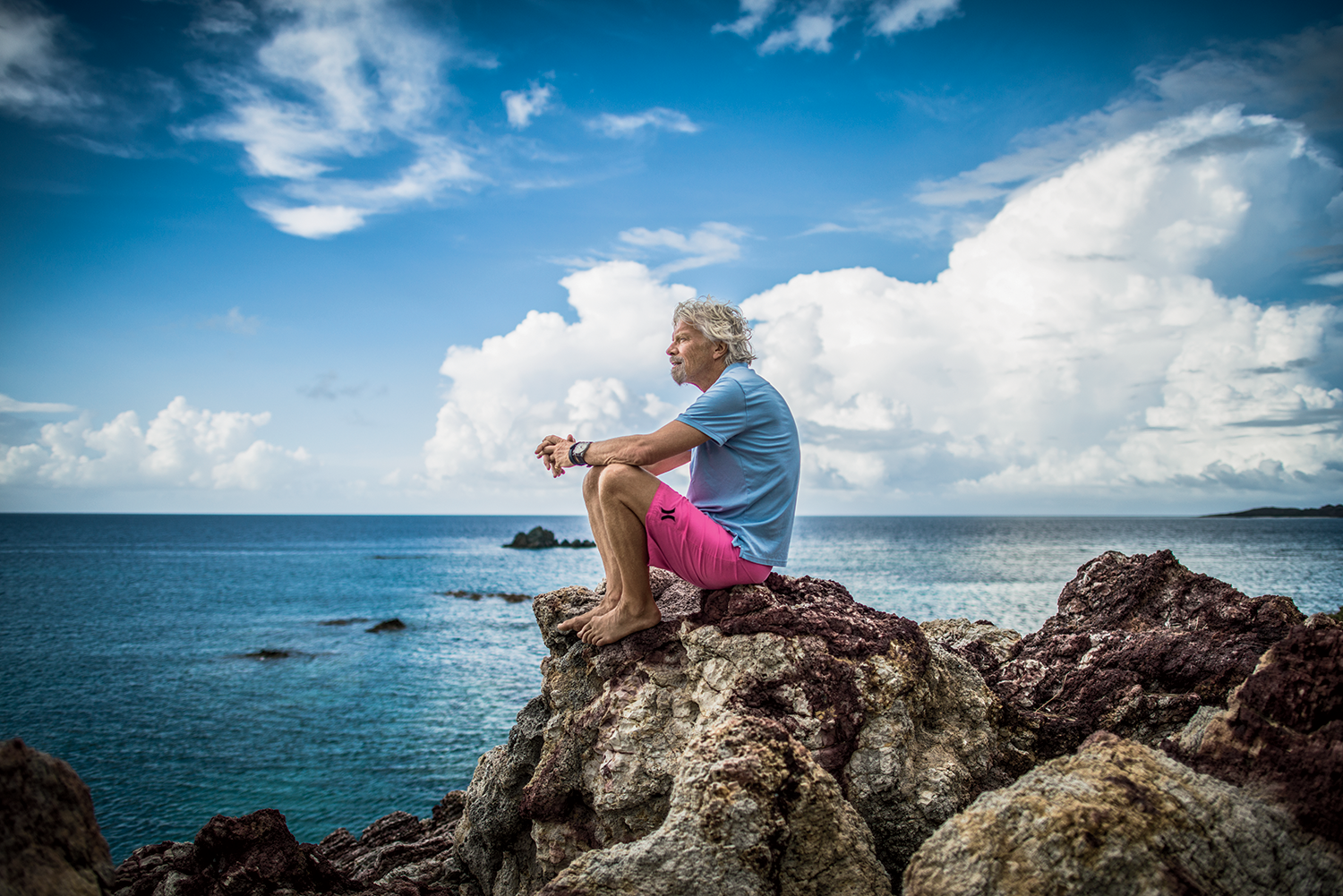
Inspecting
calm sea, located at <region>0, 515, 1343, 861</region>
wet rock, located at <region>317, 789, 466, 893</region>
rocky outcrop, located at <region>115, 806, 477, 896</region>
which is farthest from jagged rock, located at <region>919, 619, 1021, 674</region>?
calm sea, located at <region>0, 515, 1343, 861</region>

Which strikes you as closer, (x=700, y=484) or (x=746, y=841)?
(x=746, y=841)

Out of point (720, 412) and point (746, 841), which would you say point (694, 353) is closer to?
point (720, 412)

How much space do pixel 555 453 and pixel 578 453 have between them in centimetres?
25

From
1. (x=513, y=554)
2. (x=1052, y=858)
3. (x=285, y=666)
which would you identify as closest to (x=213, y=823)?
(x=1052, y=858)

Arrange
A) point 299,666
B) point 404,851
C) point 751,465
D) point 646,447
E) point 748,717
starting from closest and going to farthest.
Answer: point 748,717 → point 646,447 → point 751,465 → point 404,851 → point 299,666

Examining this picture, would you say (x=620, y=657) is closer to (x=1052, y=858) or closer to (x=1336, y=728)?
(x=1052, y=858)

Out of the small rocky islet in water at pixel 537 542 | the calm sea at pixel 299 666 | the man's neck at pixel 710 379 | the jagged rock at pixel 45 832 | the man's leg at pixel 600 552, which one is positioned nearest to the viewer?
the jagged rock at pixel 45 832

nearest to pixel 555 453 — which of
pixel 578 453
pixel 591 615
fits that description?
pixel 578 453

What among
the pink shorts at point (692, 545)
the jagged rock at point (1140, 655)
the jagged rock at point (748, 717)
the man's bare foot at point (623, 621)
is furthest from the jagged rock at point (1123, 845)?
the man's bare foot at point (623, 621)

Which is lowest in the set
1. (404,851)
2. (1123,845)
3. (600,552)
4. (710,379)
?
(404,851)

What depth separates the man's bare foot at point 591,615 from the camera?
204 inches

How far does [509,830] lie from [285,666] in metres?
24.1

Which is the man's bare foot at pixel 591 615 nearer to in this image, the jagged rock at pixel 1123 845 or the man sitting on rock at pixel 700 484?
the man sitting on rock at pixel 700 484

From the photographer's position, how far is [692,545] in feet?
15.4
